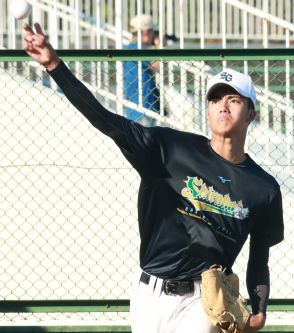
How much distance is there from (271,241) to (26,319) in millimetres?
2808

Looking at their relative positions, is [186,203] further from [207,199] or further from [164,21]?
[164,21]

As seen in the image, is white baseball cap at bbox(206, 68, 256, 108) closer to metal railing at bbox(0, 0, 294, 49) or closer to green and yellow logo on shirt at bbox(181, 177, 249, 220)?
green and yellow logo on shirt at bbox(181, 177, 249, 220)

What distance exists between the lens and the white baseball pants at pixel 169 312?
477cm

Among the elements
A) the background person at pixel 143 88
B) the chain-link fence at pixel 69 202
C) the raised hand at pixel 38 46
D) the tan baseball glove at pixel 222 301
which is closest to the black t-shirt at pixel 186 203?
the tan baseball glove at pixel 222 301

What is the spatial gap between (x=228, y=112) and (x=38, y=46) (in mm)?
993

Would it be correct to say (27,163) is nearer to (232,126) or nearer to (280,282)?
(280,282)

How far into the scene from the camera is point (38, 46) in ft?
14.0

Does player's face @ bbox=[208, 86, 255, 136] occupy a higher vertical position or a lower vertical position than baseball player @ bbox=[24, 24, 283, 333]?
higher

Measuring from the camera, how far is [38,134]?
26.3 feet

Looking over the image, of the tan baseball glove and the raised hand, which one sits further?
the tan baseball glove

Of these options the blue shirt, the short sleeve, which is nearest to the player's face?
the short sleeve

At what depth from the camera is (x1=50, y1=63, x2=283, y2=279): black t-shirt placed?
189 inches

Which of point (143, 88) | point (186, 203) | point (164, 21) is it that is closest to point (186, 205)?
point (186, 203)

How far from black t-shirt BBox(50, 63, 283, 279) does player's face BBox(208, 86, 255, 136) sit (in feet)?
0.49
